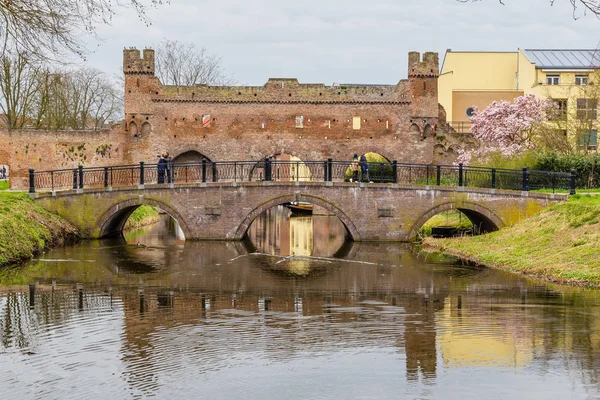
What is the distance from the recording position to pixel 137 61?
43.9m

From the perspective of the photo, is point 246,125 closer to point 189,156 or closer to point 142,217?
point 189,156

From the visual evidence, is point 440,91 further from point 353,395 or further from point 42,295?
point 353,395

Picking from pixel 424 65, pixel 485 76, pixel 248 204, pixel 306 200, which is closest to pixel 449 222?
pixel 306 200

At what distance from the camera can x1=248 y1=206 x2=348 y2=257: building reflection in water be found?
28.0 metres

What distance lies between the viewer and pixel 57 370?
11.3m

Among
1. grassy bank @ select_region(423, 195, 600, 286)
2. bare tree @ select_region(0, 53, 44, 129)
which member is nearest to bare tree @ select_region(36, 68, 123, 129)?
bare tree @ select_region(0, 53, 44, 129)

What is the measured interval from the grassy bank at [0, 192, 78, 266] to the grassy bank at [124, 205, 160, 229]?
7.10 m

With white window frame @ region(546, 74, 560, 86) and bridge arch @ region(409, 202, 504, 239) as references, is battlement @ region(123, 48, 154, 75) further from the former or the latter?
white window frame @ region(546, 74, 560, 86)

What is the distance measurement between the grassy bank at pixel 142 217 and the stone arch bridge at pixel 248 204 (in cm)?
597

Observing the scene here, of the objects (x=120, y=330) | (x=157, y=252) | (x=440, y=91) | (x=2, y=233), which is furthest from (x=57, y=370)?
(x=440, y=91)

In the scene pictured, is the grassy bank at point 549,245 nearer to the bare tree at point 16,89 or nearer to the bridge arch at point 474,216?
the bridge arch at point 474,216

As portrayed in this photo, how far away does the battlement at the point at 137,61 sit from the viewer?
43781mm

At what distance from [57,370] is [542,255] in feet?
44.1

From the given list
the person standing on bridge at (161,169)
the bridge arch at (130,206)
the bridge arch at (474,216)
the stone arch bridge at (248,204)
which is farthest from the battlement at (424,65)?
the bridge arch at (130,206)
